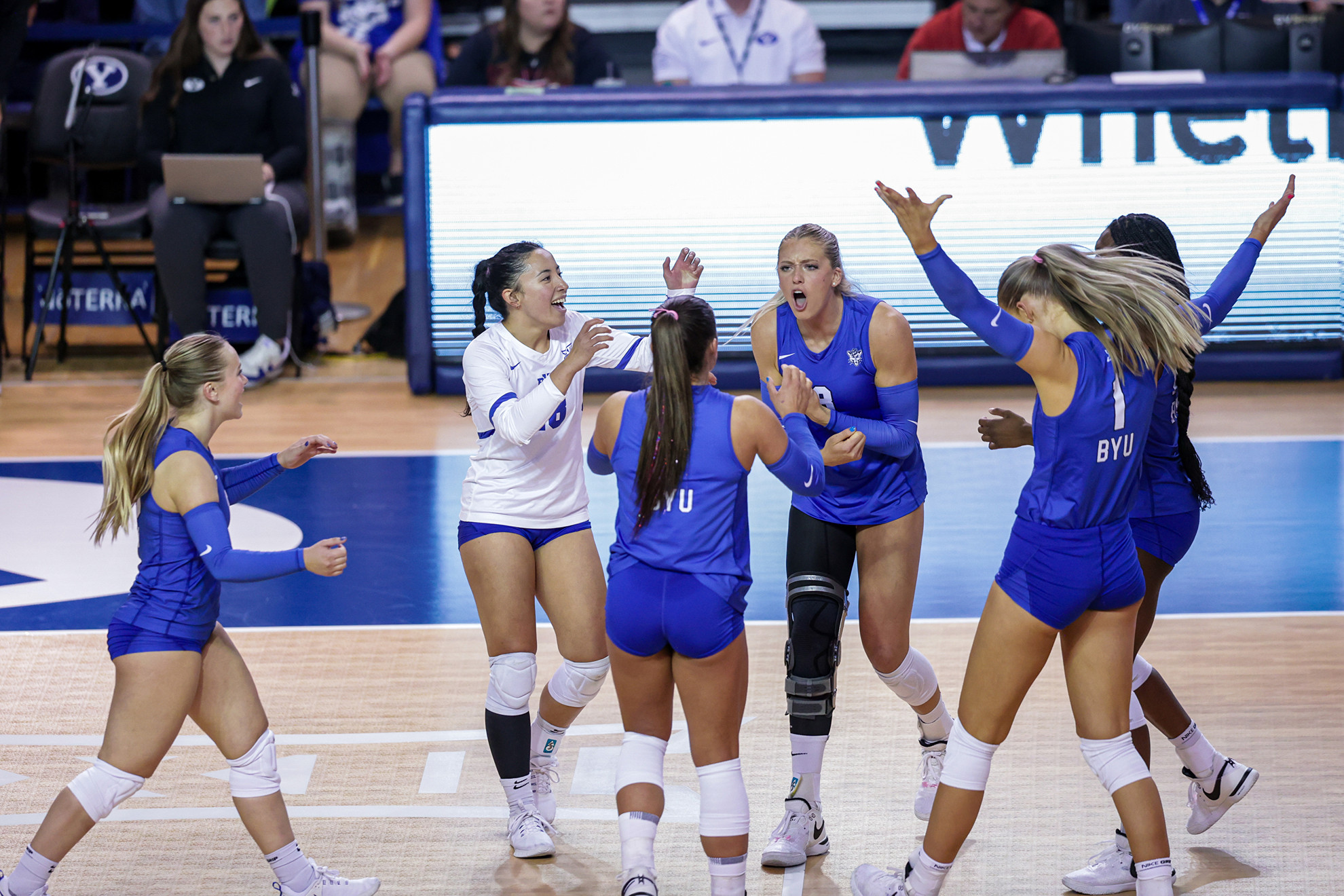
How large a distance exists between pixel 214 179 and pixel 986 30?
4756 mm

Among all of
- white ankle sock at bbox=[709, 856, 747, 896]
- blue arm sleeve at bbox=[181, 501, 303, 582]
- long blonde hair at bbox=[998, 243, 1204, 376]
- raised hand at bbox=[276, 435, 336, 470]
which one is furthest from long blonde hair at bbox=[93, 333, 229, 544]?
long blonde hair at bbox=[998, 243, 1204, 376]

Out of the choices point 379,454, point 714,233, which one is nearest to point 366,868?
point 379,454

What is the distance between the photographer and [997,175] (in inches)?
343

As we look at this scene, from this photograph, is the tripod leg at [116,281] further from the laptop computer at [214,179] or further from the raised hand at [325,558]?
the raised hand at [325,558]

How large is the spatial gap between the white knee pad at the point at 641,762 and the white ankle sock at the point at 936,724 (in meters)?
1.02

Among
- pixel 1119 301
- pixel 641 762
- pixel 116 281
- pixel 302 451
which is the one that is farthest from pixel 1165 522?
pixel 116 281

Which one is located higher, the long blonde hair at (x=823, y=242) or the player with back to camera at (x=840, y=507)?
the long blonde hair at (x=823, y=242)

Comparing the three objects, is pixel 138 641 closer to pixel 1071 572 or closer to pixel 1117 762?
pixel 1071 572

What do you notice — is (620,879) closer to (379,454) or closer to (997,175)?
(379,454)

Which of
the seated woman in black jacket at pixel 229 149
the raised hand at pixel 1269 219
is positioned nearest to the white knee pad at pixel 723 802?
the raised hand at pixel 1269 219

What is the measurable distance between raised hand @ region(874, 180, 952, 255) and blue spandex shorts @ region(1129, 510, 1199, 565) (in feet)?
2.94

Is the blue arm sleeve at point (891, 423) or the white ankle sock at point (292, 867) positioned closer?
the white ankle sock at point (292, 867)

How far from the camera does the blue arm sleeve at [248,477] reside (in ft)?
11.9

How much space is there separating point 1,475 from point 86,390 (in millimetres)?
1798
